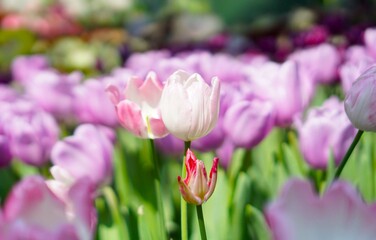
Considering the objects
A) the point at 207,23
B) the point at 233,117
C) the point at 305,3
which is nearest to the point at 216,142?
the point at 233,117

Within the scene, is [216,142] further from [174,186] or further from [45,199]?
[45,199]

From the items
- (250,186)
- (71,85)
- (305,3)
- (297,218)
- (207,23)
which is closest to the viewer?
(297,218)

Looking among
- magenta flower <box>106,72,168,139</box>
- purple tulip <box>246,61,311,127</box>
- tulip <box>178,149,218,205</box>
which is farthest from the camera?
purple tulip <box>246,61,311,127</box>

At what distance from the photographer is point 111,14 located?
5.67 meters

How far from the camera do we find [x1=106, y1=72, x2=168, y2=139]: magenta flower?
2.31 ft

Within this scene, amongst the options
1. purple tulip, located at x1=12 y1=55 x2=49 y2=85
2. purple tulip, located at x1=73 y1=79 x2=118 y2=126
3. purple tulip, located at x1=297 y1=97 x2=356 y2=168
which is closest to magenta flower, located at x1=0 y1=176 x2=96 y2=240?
purple tulip, located at x1=297 y1=97 x2=356 y2=168

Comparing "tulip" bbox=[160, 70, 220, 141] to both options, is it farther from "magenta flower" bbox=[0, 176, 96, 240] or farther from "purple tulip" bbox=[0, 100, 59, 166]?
"purple tulip" bbox=[0, 100, 59, 166]

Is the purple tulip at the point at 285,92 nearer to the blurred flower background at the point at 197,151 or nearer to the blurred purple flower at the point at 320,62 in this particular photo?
the blurred flower background at the point at 197,151

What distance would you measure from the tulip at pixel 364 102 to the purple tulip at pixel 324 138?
28 cm

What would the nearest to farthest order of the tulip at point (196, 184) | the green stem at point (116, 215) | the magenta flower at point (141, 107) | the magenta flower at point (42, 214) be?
the magenta flower at point (42, 214) < the tulip at point (196, 184) < the magenta flower at point (141, 107) < the green stem at point (116, 215)

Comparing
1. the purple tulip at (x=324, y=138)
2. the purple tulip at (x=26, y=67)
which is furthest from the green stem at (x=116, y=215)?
the purple tulip at (x=26, y=67)

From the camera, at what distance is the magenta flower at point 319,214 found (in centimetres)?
42

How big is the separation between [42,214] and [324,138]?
577 millimetres

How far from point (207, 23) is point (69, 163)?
Result: 3.63m
